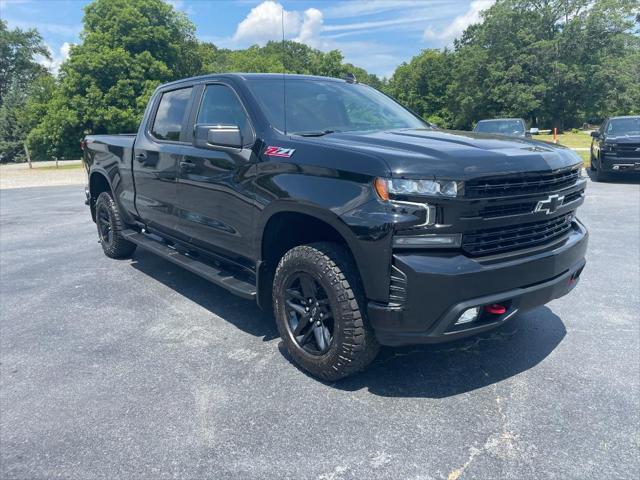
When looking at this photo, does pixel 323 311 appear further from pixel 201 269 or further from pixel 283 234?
pixel 201 269

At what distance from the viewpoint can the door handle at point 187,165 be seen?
4177 millimetres

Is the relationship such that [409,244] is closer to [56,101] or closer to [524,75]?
[56,101]

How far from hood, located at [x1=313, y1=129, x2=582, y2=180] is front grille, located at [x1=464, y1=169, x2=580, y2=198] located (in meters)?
0.04

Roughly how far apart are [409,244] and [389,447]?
1032 mm

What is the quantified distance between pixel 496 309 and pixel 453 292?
39 centimetres

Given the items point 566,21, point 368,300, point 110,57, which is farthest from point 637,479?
point 566,21

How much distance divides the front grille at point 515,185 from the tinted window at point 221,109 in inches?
68.2

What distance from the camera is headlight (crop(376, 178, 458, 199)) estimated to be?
2.60 m

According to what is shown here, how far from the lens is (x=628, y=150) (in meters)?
12.4

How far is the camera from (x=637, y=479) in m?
2.31

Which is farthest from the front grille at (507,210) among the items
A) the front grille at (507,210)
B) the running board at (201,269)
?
the running board at (201,269)

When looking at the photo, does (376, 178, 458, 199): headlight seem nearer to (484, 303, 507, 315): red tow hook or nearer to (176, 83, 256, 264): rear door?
(484, 303, 507, 315): red tow hook

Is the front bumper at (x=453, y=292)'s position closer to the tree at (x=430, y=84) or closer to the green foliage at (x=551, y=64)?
the green foliage at (x=551, y=64)

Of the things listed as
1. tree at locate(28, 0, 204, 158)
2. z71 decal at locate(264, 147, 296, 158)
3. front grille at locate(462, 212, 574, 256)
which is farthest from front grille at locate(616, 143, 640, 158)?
tree at locate(28, 0, 204, 158)
